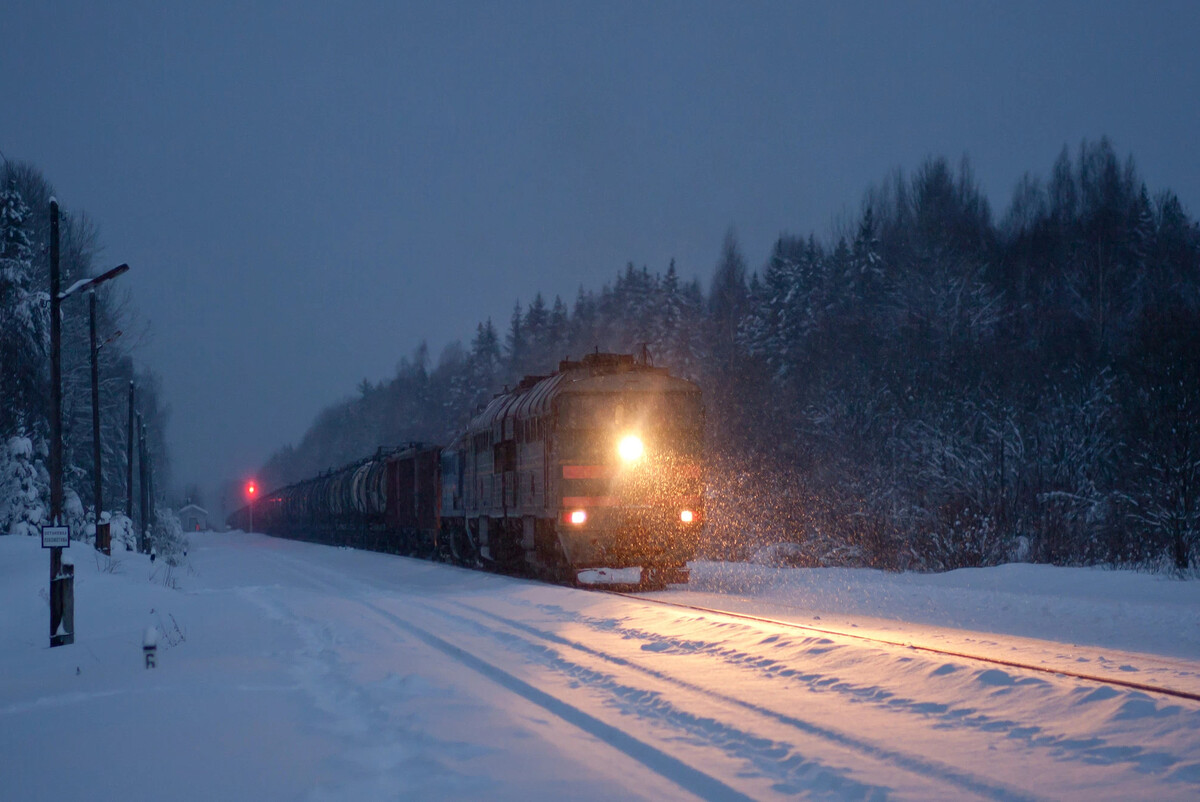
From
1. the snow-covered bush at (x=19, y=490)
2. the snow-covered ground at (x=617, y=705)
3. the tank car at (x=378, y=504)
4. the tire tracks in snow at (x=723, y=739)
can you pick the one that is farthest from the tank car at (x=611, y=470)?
the snow-covered bush at (x=19, y=490)

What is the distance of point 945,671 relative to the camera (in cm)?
791

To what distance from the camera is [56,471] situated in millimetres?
15242

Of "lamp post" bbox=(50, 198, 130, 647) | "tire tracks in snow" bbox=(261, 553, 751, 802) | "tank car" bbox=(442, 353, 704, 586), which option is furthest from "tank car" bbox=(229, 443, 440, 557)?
"tire tracks in snow" bbox=(261, 553, 751, 802)

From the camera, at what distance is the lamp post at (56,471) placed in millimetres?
14250

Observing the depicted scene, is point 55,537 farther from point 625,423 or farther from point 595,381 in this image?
Result: point 625,423

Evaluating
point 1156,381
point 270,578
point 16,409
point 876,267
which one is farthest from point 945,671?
point 876,267

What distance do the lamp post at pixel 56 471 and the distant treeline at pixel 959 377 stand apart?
14.4 metres

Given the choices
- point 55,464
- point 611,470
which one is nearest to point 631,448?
point 611,470

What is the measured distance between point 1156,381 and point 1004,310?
24461 millimetres

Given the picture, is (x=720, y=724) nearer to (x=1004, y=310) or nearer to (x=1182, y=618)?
(x=1182, y=618)

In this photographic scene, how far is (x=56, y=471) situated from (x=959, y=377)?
97.0 feet

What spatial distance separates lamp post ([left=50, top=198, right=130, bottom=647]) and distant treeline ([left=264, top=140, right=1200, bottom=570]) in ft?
47.2

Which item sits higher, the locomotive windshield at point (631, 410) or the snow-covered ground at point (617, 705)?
the locomotive windshield at point (631, 410)

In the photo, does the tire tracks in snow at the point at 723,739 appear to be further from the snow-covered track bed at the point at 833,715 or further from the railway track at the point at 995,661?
the railway track at the point at 995,661
